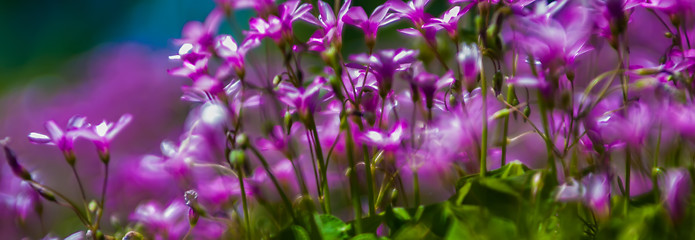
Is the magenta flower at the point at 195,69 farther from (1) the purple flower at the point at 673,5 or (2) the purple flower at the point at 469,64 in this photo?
(1) the purple flower at the point at 673,5

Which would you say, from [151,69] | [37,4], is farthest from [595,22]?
[37,4]

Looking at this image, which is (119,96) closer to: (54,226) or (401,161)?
(54,226)

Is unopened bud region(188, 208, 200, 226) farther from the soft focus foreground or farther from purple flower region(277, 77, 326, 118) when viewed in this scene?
purple flower region(277, 77, 326, 118)

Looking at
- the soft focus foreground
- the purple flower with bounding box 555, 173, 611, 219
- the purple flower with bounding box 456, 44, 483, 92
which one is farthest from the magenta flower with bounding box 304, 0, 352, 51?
the purple flower with bounding box 555, 173, 611, 219

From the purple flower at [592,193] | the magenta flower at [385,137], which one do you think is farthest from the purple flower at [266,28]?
the purple flower at [592,193]

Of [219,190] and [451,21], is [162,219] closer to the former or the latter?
[219,190]
